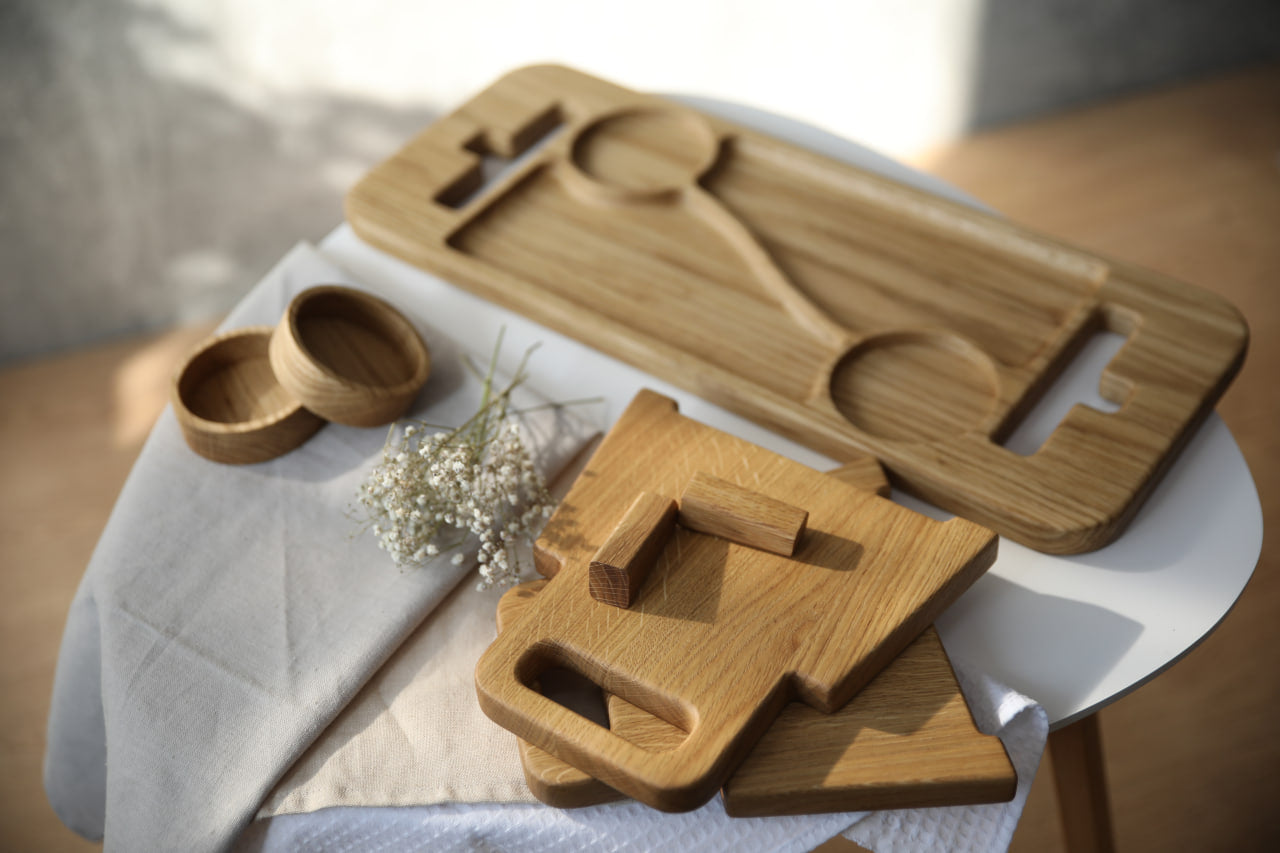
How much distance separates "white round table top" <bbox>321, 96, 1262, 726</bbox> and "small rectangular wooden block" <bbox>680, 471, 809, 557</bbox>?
176mm

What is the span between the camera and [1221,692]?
1638 millimetres

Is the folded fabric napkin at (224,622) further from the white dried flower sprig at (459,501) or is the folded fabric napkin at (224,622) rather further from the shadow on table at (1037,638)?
the shadow on table at (1037,638)

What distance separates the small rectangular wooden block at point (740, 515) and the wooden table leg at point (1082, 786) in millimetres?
480

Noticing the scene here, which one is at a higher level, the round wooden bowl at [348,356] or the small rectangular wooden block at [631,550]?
the small rectangular wooden block at [631,550]

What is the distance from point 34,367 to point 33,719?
0.80 meters

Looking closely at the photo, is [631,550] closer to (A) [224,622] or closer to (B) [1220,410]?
(A) [224,622]

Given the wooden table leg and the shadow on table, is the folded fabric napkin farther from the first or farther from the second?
the wooden table leg

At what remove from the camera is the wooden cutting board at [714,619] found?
0.71 m

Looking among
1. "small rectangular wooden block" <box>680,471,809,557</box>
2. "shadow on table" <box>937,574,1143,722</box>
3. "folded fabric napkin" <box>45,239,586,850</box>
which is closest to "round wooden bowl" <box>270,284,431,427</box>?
"folded fabric napkin" <box>45,239,586,850</box>

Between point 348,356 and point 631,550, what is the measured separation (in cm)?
42

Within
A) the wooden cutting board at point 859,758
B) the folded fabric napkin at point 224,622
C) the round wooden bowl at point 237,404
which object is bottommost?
the folded fabric napkin at point 224,622

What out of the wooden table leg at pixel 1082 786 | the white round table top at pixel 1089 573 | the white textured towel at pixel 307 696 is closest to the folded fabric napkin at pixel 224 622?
the white textured towel at pixel 307 696

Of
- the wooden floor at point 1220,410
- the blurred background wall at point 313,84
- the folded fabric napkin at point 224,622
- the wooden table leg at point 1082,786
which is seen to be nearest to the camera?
the folded fabric napkin at point 224,622

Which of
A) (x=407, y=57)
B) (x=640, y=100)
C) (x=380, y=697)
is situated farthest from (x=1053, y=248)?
(x=407, y=57)
